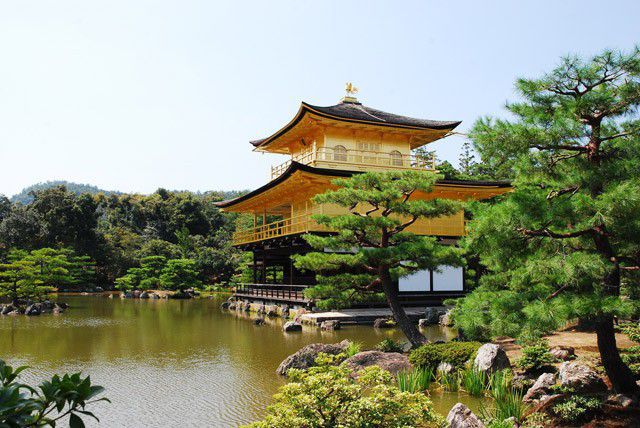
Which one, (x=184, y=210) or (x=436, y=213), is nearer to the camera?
(x=436, y=213)

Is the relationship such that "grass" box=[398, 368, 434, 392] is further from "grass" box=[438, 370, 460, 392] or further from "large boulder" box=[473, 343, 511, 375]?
"large boulder" box=[473, 343, 511, 375]

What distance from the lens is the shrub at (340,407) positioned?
14.5ft

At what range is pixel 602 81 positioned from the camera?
575cm

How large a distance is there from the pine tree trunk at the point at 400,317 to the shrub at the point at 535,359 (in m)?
2.80

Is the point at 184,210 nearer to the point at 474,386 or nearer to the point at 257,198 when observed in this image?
the point at 257,198

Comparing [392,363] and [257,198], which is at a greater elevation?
[257,198]

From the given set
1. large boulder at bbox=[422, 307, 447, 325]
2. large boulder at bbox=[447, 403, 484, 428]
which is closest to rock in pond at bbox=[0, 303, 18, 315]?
large boulder at bbox=[422, 307, 447, 325]

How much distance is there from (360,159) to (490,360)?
47.8 ft

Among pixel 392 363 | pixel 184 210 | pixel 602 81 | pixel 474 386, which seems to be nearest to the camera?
pixel 602 81

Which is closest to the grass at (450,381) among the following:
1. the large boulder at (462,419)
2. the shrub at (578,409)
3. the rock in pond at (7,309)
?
the shrub at (578,409)

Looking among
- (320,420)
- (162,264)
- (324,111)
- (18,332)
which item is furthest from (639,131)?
(162,264)

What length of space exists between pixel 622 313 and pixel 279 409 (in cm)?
349

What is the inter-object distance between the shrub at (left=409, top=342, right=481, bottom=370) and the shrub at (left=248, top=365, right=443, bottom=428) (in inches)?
144

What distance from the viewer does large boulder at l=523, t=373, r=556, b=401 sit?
664 cm
